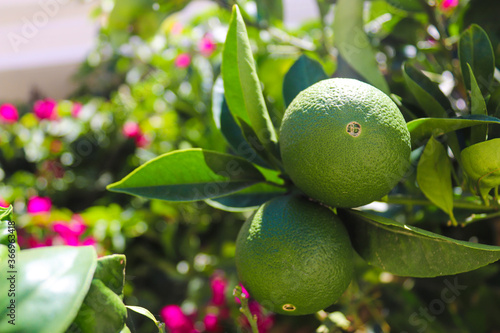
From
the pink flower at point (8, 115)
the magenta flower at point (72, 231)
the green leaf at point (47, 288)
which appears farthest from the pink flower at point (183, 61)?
the green leaf at point (47, 288)

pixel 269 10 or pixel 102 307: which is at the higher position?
pixel 269 10

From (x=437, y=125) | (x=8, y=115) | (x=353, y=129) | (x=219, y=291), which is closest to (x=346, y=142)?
(x=353, y=129)

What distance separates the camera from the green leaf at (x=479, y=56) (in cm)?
52

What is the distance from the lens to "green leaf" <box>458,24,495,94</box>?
52cm

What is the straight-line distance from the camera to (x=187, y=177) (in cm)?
52

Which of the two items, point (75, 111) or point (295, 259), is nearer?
point (295, 259)

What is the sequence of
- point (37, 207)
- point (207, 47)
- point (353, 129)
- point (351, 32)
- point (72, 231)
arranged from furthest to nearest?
point (207, 47) → point (37, 207) → point (72, 231) → point (351, 32) → point (353, 129)

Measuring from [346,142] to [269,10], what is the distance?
0.70m

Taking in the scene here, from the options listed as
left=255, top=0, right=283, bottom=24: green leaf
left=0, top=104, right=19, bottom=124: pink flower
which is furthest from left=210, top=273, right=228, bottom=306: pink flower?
left=0, top=104, right=19, bottom=124: pink flower

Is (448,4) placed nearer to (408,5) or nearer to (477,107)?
(408,5)

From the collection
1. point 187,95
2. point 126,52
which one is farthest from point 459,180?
point 126,52

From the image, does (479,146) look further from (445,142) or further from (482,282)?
(482,282)

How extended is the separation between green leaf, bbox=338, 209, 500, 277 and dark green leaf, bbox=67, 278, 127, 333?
283 millimetres

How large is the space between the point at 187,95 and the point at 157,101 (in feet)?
1.17
